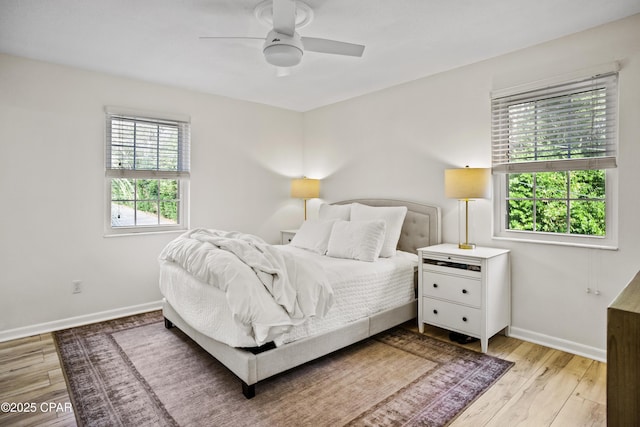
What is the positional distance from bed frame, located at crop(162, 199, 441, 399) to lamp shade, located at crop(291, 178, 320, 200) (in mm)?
1245

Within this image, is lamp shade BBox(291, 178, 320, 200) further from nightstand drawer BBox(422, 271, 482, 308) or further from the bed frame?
nightstand drawer BBox(422, 271, 482, 308)

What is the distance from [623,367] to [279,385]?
180 cm

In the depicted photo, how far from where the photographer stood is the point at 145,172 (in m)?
3.93

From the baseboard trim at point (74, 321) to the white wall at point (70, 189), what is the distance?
40 mm

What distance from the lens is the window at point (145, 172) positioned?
3.77m

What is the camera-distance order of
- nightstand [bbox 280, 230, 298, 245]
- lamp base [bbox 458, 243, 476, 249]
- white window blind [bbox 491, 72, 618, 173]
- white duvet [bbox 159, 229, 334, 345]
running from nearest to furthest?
white duvet [bbox 159, 229, 334, 345] < white window blind [bbox 491, 72, 618, 173] < lamp base [bbox 458, 243, 476, 249] < nightstand [bbox 280, 230, 298, 245]

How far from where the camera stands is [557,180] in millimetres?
3023

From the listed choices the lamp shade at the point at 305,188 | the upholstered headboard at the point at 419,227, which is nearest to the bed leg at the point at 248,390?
the upholstered headboard at the point at 419,227

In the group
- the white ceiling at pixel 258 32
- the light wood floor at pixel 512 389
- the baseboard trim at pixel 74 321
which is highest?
the white ceiling at pixel 258 32

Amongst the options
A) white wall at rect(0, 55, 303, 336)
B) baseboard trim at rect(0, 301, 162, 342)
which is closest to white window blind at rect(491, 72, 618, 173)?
white wall at rect(0, 55, 303, 336)

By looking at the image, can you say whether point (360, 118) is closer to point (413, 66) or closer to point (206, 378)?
point (413, 66)

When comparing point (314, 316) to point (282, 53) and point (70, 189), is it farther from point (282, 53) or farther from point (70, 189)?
point (70, 189)

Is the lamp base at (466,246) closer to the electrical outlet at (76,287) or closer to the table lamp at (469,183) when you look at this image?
the table lamp at (469,183)

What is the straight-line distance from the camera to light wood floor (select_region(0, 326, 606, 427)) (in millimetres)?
2039
